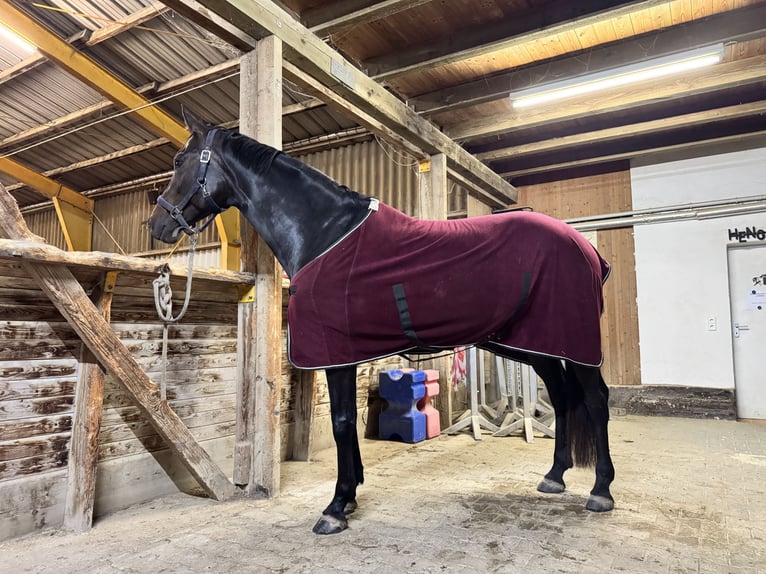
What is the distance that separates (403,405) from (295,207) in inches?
101

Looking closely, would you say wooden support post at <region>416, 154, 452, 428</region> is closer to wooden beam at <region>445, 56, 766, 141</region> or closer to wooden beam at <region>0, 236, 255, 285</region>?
wooden beam at <region>445, 56, 766, 141</region>

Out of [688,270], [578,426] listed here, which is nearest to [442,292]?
[578,426]

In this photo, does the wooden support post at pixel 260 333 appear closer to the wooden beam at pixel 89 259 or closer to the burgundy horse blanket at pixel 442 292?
the wooden beam at pixel 89 259

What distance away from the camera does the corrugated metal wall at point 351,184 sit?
709 cm

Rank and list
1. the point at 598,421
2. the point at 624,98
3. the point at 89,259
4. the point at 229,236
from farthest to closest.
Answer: the point at 229,236
the point at 624,98
the point at 598,421
the point at 89,259

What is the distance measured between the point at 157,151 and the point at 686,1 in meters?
7.80

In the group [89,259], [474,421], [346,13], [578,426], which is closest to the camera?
[89,259]

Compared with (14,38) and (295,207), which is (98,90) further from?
(295,207)

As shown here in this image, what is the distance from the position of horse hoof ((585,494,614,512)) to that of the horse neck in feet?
→ 5.98

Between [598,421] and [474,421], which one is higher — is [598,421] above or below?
above

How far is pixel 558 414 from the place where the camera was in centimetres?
292

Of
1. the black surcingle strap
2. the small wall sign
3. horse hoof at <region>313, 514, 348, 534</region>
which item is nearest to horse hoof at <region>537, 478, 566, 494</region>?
horse hoof at <region>313, 514, 348, 534</region>

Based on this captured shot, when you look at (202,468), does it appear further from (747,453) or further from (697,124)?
(697,124)

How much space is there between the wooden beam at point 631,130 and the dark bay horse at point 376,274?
4035mm
